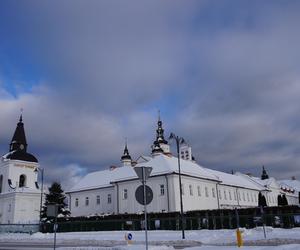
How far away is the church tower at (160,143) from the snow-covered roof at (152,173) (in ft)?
37.9

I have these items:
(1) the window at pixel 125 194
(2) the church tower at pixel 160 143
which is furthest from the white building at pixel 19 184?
(2) the church tower at pixel 160 143

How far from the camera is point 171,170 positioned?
165ft

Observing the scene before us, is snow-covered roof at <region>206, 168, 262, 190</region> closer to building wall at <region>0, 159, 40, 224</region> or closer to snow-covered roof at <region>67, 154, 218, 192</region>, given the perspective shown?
snow-covered roof at <region>67, 154, 218, 192</region>

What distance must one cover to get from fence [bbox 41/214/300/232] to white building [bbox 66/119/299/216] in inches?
398

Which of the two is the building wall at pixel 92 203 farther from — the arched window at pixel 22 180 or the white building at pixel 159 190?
the arched window at pixel 22 180

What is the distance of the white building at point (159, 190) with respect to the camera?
166 feet

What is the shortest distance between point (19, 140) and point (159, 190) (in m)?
34.6

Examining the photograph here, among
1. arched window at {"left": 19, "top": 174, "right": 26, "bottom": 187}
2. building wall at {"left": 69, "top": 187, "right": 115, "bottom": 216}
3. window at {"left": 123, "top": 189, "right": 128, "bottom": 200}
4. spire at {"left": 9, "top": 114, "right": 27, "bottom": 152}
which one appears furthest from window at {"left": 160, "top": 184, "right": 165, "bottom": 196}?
spire at {"left": 9, "top": 114, "right": 27, "bottom": 152}

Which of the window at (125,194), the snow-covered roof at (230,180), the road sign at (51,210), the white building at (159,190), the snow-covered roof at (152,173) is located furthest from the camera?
the snow-covered roof at (230,180)

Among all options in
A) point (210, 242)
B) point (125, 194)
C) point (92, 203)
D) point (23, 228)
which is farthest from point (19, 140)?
point (210, 242)

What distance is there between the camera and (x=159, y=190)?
50938mm

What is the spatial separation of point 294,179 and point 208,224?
129425 millimetres

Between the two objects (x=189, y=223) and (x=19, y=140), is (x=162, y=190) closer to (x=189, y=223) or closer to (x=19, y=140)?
(x=189, y=223)

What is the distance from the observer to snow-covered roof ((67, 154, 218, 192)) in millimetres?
52500
